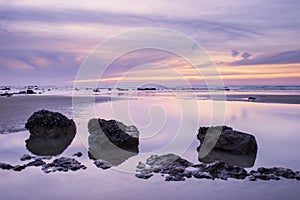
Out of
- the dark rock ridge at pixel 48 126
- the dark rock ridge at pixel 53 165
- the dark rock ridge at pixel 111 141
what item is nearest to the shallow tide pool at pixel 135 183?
the dark rock ridge at pixel 53 165

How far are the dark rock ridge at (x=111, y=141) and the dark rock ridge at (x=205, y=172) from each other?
1907 millimetres

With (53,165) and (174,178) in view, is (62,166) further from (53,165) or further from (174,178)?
(174,178)

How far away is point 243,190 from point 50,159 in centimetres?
626

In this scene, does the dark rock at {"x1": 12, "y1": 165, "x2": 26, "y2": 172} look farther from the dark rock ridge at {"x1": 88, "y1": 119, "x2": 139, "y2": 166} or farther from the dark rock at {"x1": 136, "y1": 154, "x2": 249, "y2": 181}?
the dark rock at {"x1": 136, "y1": 154, "x2": 249, "y2": 181}

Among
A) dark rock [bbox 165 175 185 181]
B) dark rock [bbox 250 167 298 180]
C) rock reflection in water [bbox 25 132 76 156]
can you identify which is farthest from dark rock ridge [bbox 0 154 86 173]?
dark rock [bbox 250 167 298 180]

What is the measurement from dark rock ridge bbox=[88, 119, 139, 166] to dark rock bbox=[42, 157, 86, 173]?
3.56 ft

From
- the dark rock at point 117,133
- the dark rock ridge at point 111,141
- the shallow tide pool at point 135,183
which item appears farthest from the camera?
the dark rock at point 117,133

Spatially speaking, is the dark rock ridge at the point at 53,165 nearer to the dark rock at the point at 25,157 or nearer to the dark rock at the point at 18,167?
the dark rock at the point at 18,167

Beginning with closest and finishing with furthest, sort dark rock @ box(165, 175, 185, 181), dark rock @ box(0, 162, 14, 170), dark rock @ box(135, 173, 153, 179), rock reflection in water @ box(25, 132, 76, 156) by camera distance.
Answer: dark rock @ box(165, 175, 185, 181) → dark rock @ box(135, 173, 153, 179) → dark rock @ box(0, 162, 14, 170) → rock reflection in water @ box(25, 132, 76, 156)

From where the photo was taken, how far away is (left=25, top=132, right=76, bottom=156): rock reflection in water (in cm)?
1195

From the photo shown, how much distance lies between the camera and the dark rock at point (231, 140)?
37.9 feet

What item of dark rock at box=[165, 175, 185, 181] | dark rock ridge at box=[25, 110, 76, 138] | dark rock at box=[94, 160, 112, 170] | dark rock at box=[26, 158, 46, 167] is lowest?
dark rock at box=[26, 158, 46, 167]

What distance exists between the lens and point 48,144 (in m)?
13.4

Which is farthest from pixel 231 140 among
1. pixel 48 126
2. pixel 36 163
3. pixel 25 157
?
pixel 48 126
